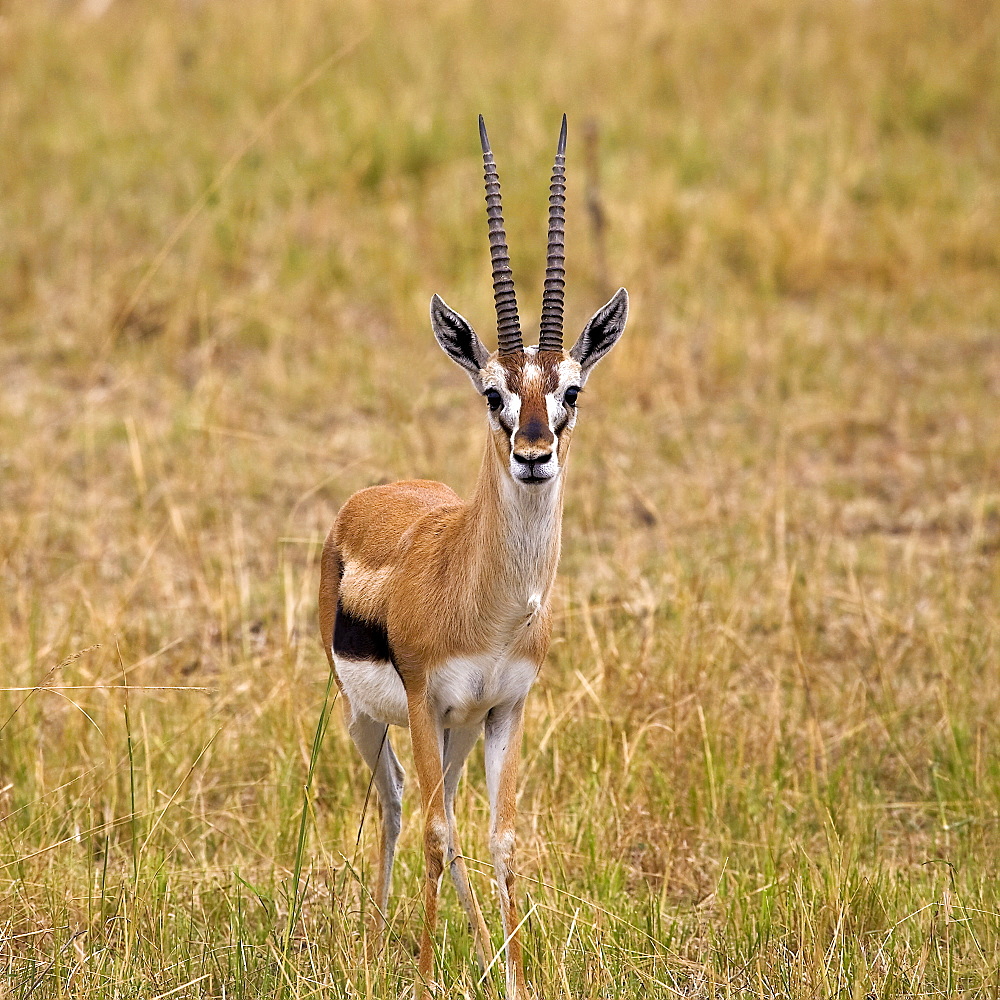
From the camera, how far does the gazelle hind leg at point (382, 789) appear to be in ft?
14.7

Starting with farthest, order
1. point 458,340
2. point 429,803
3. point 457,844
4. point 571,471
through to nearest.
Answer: point 571,471, point 457,844, point 458,340, point 429,803

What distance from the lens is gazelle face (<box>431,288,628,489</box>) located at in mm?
3523

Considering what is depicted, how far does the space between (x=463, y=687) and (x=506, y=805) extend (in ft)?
1.21

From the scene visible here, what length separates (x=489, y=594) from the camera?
3838mm

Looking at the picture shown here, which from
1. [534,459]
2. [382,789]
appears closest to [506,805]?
[382,789]

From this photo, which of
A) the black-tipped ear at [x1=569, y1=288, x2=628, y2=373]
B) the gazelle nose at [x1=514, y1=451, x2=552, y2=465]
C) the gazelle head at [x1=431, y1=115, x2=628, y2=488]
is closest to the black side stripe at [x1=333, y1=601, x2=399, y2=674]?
the gazelle head at [x1=431, y1=115, x2=628, y2=488]

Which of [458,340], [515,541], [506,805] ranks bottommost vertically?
[506,805]

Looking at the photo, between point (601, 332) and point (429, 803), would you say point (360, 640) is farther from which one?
point (601, 332)

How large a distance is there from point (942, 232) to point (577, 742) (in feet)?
24.1

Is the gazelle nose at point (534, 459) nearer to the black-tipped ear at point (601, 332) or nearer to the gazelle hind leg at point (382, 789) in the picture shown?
the black-tipped ear at point (601, 332)

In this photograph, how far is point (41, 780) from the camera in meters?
4.81

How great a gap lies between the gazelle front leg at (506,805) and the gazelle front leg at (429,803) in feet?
0.49

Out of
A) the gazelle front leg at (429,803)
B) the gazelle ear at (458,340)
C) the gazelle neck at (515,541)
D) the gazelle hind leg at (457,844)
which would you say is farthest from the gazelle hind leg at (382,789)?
the gazelle ear at (458,340)

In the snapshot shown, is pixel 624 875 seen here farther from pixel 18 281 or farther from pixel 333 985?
pixel 18 281
